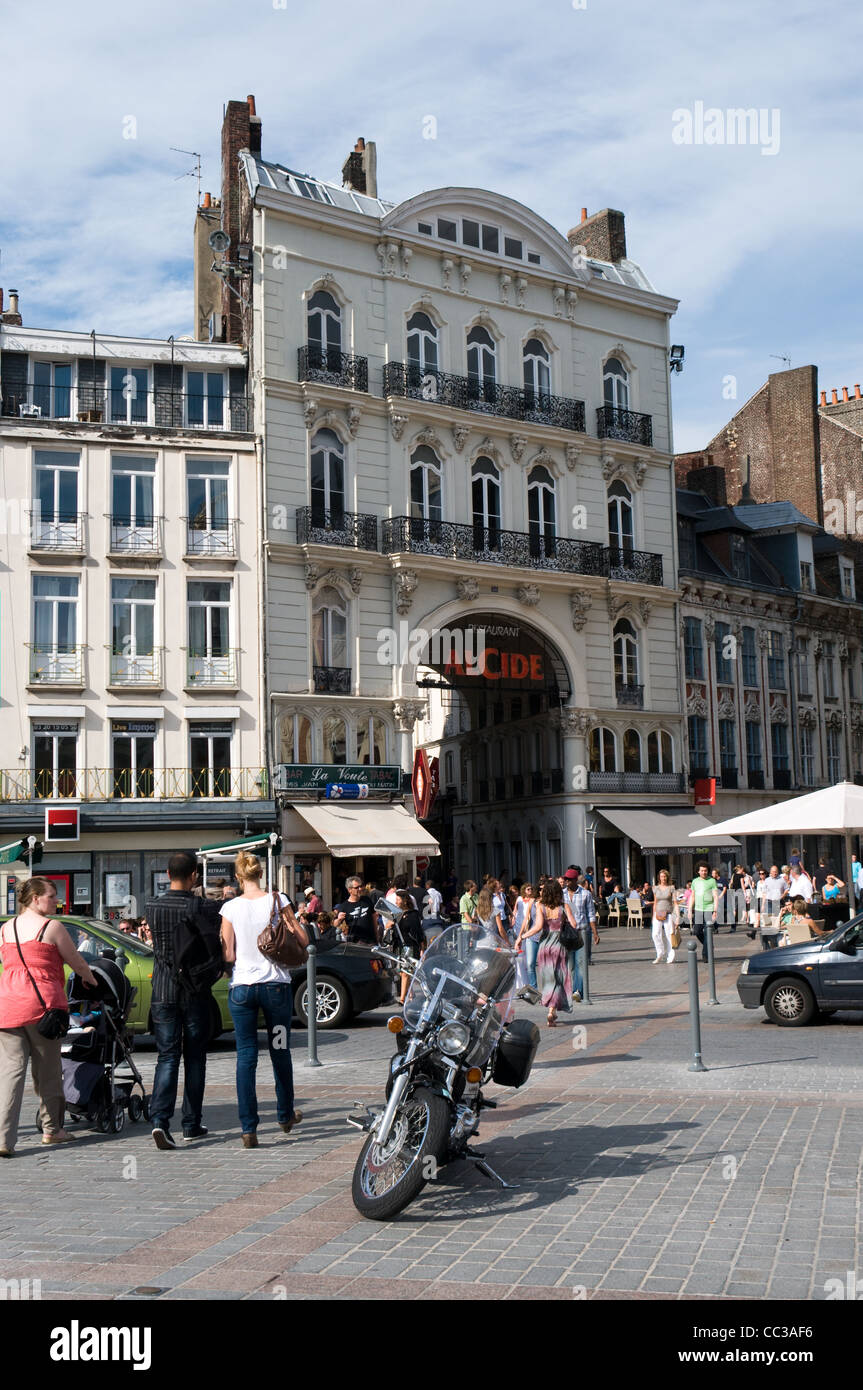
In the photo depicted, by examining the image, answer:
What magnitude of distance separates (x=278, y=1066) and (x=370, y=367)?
28.3 metres

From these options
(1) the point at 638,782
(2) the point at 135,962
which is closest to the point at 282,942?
(2) the point at 135,962

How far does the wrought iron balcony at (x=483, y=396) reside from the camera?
35125 mm

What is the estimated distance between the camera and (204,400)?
1342 inches

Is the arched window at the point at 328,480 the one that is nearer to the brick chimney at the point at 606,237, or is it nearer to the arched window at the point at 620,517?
the arched window at the point at 620,517

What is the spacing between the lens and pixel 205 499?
107ft

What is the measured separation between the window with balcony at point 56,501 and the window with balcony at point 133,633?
1.52m

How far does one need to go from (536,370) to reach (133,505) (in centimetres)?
1272

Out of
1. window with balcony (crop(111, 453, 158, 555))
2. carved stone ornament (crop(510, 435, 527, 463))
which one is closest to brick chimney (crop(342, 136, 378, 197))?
carved stone ornament (crop(510, 435, 527, 463))

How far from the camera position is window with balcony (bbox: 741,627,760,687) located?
144 ft

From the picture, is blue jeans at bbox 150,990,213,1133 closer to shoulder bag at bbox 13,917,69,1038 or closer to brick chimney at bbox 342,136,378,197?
shoulder bag at bbox 13,917,69,1038

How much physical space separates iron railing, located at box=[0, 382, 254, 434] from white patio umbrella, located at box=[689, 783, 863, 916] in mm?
19190

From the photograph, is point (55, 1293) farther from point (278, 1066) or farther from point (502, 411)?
point (502, 411)
